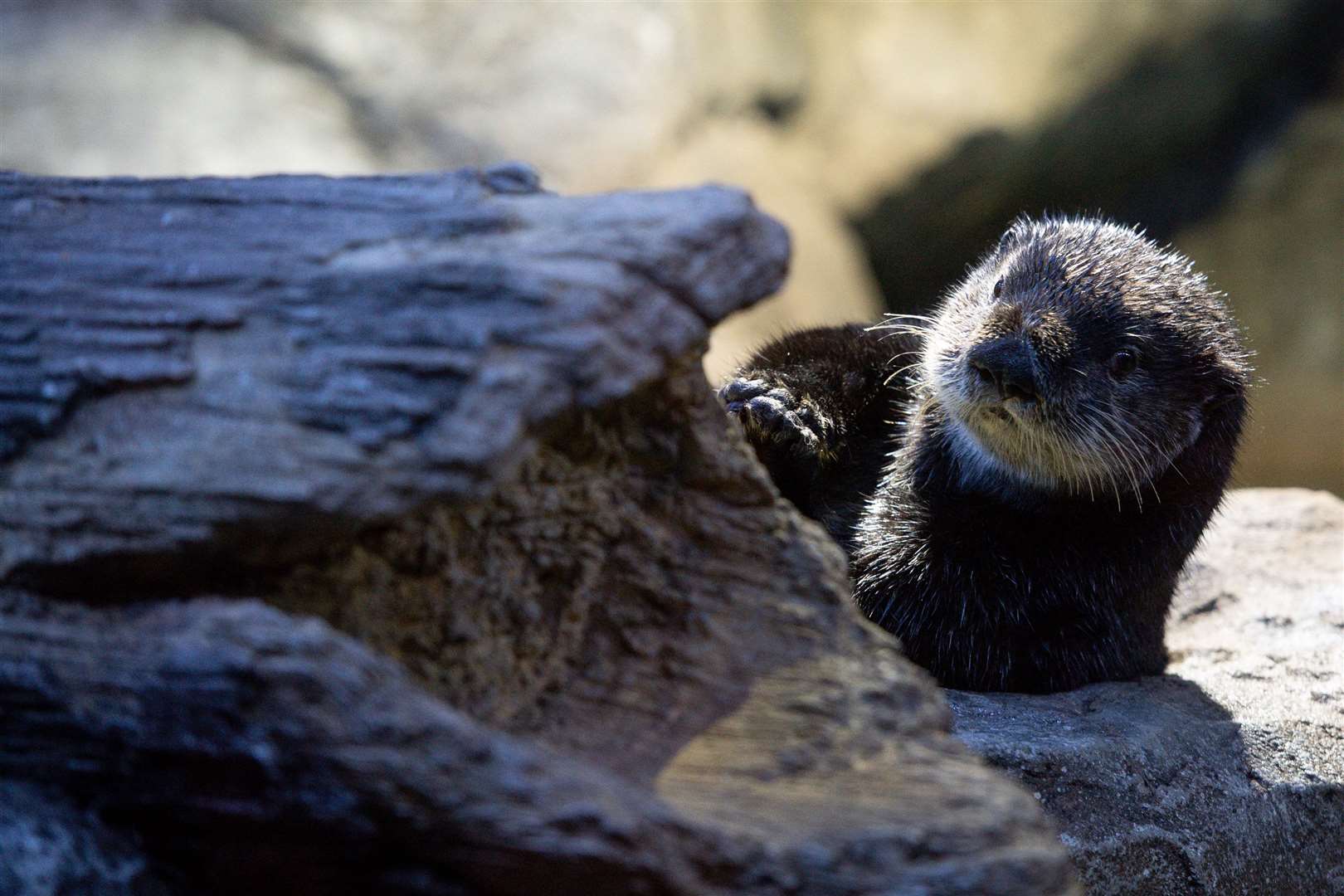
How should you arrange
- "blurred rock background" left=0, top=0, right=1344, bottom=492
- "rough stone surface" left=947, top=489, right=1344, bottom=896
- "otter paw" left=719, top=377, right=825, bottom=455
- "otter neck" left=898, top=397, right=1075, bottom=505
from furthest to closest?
"blurred rock background" left=0, top=0, right=1344, bottom=492 < "otter paw" left=719, top=377, right=825, bottom=455 < "otter neck" left=898, top=397, right=1075, bottom=505 < "rough stone surface" left=947, top=489, right=1344, bottom=896

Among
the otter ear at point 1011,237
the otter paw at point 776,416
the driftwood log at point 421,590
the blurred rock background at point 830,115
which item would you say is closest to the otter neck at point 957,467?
the otter paw at point 776,416

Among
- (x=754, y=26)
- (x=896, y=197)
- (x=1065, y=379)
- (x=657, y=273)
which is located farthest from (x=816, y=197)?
(x=657, y=273)

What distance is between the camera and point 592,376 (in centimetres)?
144

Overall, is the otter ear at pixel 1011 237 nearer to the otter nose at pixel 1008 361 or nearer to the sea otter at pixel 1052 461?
the sea otter at pixel 1052 461

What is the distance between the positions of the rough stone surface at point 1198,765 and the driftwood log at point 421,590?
0.86 metres

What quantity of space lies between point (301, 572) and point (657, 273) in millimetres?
592

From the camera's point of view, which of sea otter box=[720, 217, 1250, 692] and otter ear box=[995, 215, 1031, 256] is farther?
otter ear box=[995, 215, 1031, 256]

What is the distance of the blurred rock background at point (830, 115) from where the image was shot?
576cm

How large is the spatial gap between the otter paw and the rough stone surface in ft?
2.68

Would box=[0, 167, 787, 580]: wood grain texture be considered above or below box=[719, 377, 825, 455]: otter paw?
below

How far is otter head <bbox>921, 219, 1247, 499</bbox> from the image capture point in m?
2.81

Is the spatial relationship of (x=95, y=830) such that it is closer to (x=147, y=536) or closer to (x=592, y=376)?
(x=147, y=536)

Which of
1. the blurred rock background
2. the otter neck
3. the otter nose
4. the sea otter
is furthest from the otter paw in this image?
the blurred rock background

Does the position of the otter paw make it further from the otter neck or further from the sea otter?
the otter neck
